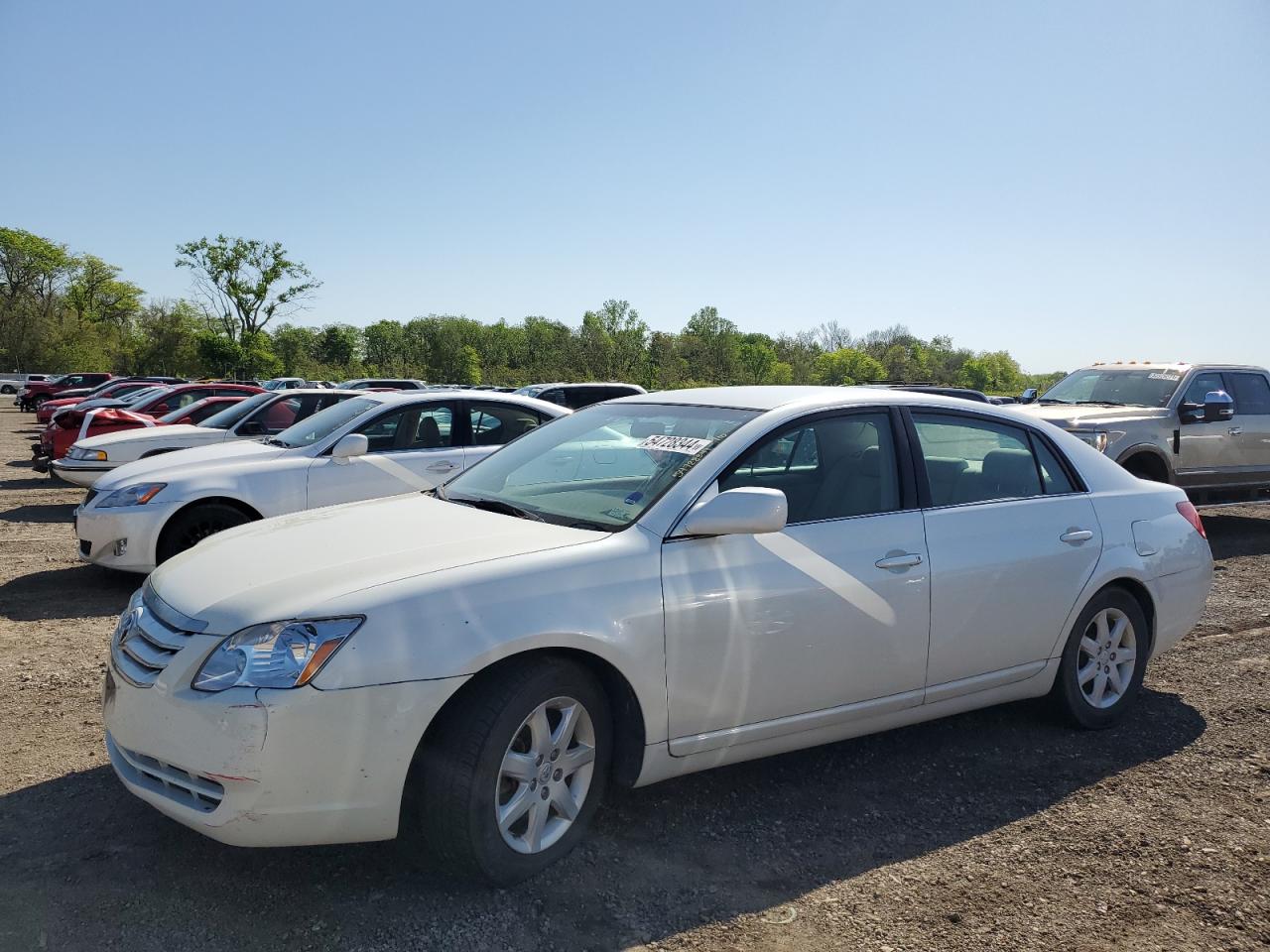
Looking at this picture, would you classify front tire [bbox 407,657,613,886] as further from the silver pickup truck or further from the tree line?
the tree line

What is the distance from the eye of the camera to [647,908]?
9.91ft

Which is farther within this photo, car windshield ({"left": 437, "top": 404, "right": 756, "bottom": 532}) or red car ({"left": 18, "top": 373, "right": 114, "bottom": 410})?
red car ({"left": 18, "top": 373, "right": 114, "bottom": 410})

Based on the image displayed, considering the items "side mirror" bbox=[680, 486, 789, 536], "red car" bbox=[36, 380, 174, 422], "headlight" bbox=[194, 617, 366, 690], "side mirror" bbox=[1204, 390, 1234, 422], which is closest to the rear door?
Answer: "side mirror" bbox=[680, 486, 789, 536]

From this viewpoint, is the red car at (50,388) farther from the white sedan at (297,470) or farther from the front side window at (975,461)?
the front side window at (975,461)

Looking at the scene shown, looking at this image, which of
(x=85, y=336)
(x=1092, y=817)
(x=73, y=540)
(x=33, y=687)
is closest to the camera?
(x=1092, y=817)

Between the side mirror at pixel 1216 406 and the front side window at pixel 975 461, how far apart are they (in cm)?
735

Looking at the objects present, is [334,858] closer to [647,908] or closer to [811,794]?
[647,908]

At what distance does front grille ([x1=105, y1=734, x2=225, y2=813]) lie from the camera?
2.81 metres

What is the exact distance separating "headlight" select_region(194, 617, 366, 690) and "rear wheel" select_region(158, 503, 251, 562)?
183 inches

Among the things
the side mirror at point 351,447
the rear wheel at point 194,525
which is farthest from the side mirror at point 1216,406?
the rear wheel at point 194,525

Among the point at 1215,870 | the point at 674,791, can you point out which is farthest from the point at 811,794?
the point at 1215,870

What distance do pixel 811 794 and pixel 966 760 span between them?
0.85 meters

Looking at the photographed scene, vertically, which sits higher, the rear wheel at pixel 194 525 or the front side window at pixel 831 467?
the front side window at pixel 831 467

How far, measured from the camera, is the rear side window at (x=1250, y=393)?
37.5 ft
